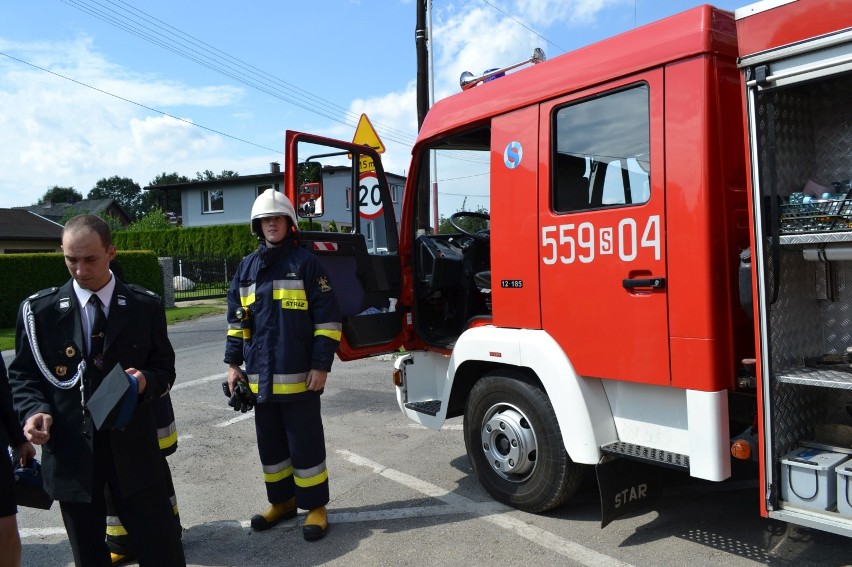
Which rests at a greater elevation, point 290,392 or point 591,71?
point 591,71

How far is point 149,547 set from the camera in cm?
283

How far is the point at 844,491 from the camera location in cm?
276

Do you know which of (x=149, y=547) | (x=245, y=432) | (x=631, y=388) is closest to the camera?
(x=149, y=547)

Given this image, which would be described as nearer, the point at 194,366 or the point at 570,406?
the point at 570,406

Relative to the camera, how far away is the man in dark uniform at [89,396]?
275 cm

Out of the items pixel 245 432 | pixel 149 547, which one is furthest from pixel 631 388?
pixel 245 432

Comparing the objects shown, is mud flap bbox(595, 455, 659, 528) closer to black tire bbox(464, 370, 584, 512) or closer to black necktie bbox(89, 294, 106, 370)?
black tire bbox(464, 370, 584, 512)

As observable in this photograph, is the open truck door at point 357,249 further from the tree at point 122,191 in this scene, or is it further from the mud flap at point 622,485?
the tree at point 122,191

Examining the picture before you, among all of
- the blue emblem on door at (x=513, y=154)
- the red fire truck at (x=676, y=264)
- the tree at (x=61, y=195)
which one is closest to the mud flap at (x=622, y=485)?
the red fire truck at (x=676, y=264)

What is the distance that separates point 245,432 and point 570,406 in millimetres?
3711

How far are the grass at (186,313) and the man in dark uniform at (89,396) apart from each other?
12894 mm

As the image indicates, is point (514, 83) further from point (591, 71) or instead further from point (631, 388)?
point (631, 388)

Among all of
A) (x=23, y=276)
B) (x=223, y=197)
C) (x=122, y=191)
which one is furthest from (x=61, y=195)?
(x=23, y=276)

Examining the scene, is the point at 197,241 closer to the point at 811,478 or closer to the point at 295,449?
the point at 295,449
